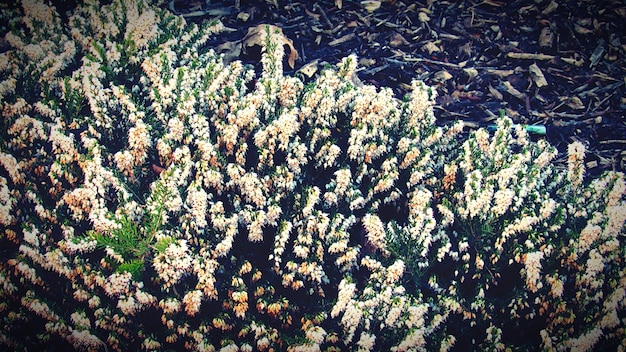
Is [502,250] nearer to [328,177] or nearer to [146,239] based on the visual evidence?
[328,177]

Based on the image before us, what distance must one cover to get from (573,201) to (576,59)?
184 cm

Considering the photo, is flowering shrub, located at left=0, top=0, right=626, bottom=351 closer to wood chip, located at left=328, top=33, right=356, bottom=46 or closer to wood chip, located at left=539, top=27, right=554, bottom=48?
wood chip, located at left=328, top=33, right=356, bottom=46

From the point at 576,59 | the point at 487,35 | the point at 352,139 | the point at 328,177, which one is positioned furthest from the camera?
the point at 487,35

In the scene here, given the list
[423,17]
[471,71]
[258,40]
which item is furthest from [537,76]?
[258,40]

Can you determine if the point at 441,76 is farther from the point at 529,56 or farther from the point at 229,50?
the point at 229,50

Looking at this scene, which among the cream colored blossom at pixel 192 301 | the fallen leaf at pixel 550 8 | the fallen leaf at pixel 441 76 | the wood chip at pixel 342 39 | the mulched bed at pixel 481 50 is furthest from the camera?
the fallen leaf at pixel 550 8

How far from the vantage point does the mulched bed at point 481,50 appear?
3.54 metres

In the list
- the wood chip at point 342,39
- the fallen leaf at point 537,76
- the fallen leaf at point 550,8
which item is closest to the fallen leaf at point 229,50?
the wood chip at point 342,39

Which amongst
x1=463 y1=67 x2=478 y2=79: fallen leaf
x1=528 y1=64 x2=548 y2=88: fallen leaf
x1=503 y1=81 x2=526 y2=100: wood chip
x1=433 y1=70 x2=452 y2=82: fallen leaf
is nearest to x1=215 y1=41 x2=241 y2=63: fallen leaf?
x1=433 y1=70 x2=452 y2=82: fallen leaf

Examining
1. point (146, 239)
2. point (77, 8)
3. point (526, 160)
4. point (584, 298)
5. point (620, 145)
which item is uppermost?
point (77, 8)

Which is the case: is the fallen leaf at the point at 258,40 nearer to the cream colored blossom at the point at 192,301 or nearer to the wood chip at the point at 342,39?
the wood chip at the point at 342,39

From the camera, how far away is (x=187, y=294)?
2049 millimetres

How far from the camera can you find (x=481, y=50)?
13.1 ft

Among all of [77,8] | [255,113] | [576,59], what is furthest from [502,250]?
[77,8]
